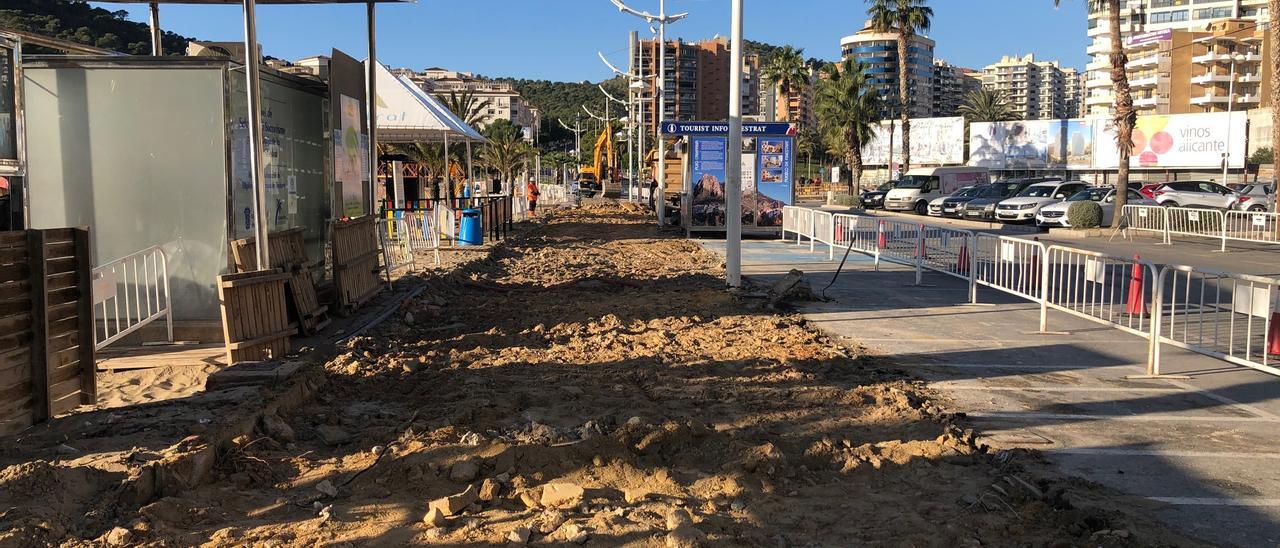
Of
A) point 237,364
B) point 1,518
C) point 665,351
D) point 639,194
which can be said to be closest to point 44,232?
point 237,364

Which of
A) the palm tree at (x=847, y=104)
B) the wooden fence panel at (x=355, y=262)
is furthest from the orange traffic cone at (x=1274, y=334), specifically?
the palm tree at (x=847, y=104)

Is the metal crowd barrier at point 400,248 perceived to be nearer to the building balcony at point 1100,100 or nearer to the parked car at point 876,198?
the parked car at point 876,198

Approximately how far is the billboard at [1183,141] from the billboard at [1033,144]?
1.60 metres

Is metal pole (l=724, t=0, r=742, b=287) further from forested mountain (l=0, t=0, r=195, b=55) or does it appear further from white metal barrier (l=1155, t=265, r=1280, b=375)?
forested mountain (l=0, t=0, r=195, b=55)

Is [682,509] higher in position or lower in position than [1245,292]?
lower

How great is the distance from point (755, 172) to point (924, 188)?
78.8ft

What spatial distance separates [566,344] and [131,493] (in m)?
5.19

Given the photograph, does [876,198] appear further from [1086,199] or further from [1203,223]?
[1203,223]

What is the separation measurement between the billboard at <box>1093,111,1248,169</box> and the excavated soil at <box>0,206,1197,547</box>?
177 feet

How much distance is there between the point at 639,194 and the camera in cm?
6338

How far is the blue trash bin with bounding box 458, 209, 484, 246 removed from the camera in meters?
23.6

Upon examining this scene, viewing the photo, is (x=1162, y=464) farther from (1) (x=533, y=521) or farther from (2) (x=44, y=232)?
(2) (x=44, y=232)

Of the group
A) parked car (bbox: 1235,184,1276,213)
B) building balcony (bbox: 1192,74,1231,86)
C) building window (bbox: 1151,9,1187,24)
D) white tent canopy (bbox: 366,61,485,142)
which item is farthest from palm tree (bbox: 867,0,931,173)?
building window (bbox: 1151,9,1187,24)

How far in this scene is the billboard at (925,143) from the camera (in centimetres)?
7719
